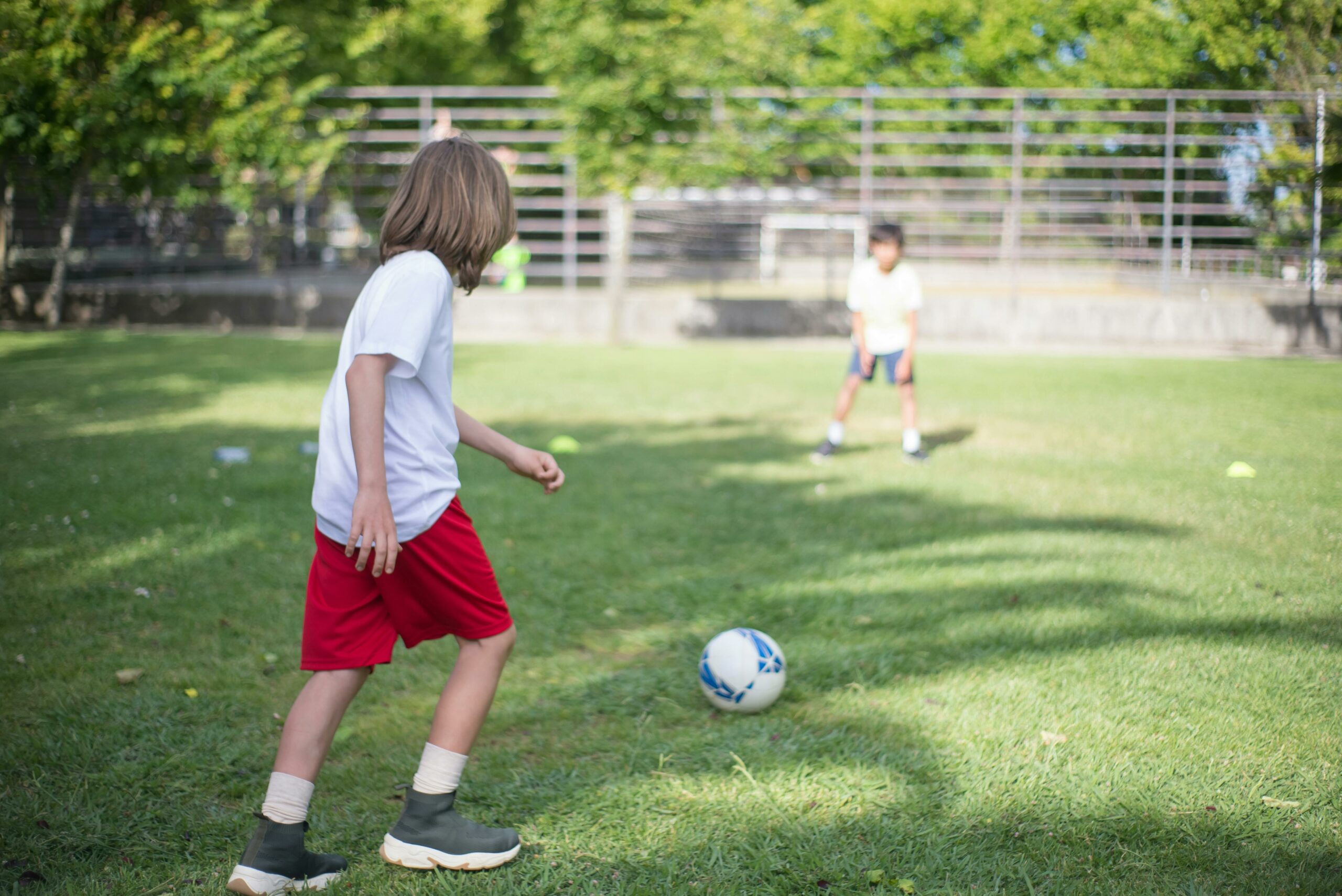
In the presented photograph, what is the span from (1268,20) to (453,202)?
16421 millimetres

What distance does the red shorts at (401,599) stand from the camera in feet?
7.65

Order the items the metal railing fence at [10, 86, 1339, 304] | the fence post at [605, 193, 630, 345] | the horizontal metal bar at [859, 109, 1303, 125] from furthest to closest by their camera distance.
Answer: the fence post at [605, 193, 630, 345] → the metal railing fence at [10, 86, 1339, 304] → the horizontal metal bar at [859, 109, 1303, 125]

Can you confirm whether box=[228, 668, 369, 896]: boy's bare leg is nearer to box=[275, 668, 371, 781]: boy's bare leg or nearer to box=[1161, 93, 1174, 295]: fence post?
box=[275, 668, 371, 781]: boy's bare leg

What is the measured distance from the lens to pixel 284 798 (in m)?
2.26

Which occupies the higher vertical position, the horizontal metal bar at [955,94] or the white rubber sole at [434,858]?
the horizontal metal bar at [955,94]

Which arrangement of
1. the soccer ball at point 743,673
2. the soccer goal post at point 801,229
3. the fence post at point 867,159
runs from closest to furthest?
the soccer ball at point 743,673 → the fence post at point 867,159 → the soccer goal post at point 801,229

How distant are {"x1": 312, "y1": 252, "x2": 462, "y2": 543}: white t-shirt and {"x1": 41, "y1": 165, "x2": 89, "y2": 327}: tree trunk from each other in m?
15.7

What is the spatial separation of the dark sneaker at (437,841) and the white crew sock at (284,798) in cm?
26

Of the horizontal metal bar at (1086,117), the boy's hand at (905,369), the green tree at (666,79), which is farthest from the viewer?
the horizontal metal bar at (1086,117)

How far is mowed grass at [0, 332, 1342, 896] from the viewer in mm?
2512

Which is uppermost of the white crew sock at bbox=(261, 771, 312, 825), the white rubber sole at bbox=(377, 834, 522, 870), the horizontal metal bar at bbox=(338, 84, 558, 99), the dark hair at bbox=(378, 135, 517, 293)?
the horizontal metal bar at bbox=(338, 84, 558, 99)

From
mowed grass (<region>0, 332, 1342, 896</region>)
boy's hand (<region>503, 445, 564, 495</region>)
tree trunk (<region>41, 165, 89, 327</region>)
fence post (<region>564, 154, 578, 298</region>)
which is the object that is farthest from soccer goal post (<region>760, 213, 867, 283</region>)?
boy's hand (<region>503, 445, 564, 495</region>)

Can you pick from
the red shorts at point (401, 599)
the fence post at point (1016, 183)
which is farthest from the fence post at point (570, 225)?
the red shorts at point (401, 599)

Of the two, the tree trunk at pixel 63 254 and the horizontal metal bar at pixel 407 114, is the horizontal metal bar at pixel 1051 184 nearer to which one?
the horizontal metal bar at pixel 407 114
